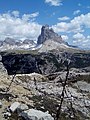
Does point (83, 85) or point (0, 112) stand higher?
point (0, 112)

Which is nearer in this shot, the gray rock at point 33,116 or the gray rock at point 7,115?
the gray rock at point 33,116

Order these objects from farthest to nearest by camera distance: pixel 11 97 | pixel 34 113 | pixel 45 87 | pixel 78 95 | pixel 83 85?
pixel 83 85 → pixel 45 87 → pixel 78 95 → pixel 11 97 → pixel 34 113

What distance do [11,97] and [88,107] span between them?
19144 millimetres

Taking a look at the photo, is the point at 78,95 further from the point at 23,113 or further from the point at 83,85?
the point at 23,113

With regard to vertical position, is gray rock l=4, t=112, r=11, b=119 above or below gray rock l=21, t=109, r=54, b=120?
below

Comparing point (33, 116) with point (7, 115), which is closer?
point (33, 116)

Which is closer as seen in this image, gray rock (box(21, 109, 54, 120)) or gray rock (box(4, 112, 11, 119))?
gray rock (box(21, 109, 54, 120))

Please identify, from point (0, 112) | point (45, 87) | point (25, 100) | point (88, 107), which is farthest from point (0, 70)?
point (0, 112)

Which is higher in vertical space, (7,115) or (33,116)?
(33,116)

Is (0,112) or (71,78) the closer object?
(0,112)

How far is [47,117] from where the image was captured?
32.4 metres

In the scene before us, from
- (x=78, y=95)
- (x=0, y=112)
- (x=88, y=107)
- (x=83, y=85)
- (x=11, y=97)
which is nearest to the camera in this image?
(x=0, y=112)

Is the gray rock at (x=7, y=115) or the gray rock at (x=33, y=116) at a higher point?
the gray rock at (x=33, y=116)

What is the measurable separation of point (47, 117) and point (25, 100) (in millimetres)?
12614
